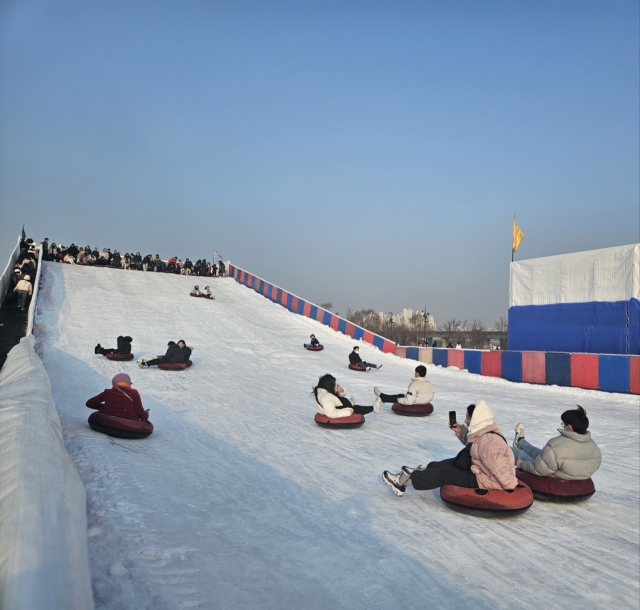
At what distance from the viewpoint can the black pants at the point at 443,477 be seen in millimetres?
4699

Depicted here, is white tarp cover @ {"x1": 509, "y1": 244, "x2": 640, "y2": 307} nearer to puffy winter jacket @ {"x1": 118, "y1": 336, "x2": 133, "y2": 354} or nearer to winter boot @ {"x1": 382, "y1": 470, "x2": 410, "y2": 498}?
winter boot @ {"x1": 382, "y1": 470, "x2": 410, "y2": 498}

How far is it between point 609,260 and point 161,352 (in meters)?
12.7

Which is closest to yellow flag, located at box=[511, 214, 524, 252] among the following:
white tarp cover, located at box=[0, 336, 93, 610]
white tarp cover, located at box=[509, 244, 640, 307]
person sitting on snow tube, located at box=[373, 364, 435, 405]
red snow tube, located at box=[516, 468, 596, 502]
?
white tarp cover, located at box=[509, 244, 640, 307]

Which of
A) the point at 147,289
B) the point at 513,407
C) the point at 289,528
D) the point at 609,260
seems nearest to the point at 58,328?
the point at 147,289

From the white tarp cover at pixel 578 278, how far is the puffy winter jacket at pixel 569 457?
1094 cm

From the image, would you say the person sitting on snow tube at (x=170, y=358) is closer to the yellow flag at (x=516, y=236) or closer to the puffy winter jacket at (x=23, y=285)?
the puffy winter jacket at (x=23, y=285)

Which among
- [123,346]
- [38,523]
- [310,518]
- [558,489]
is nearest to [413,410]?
[558,489]

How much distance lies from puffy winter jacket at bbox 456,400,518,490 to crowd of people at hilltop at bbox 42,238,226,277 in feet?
84.4

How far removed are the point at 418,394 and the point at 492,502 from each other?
4852mm

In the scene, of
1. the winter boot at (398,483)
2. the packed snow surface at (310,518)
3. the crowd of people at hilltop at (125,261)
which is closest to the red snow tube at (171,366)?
the packed snow surface at (310,518)

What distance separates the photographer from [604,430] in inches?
354

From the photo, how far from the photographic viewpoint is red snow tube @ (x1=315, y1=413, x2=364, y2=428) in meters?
7.88

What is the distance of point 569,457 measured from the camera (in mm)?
4930

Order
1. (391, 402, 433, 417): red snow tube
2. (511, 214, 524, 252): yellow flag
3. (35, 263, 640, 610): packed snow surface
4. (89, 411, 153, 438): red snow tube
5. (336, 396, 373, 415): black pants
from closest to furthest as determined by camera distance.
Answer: (35, 263, 640, 610): packed snow surface < (89, 411, 153, 438): red snow tube < (336, 396, 373, 415): black pants < (391, 402, 433, 417): red snow tube < (511, 214, 524, 252): yellow flag
